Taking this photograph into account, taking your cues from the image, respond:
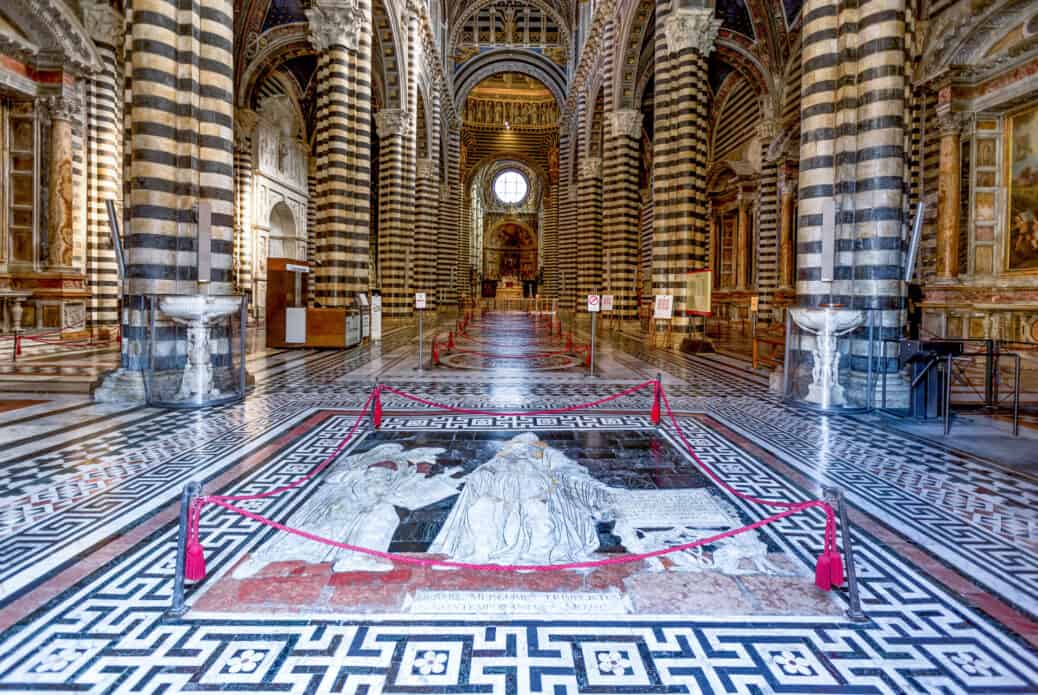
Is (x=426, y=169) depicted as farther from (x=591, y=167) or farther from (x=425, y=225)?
(x=591, y=167)

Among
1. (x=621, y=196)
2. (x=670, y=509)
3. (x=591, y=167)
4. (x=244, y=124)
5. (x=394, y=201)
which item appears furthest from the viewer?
(x=591, y=167)

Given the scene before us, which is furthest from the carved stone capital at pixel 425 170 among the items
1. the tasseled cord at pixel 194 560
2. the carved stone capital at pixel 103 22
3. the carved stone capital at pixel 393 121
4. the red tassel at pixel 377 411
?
the tasseled cord at pixel 194 560

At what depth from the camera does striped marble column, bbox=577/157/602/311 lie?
98.1 feet

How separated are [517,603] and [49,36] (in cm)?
2067

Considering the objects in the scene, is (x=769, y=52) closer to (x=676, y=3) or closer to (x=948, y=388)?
(x=676, y=3)

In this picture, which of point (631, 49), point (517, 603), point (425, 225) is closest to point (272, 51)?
point (425, 225)

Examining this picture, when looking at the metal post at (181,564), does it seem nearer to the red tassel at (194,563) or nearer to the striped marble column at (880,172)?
the red tassel at (194,563)

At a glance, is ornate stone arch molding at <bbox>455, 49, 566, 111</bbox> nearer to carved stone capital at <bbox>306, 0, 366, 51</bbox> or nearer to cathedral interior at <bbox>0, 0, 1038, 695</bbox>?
cathedral interior at <bbox>0, 0, 1038, 695</bbox>

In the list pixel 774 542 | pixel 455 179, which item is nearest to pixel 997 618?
pixel 774 542

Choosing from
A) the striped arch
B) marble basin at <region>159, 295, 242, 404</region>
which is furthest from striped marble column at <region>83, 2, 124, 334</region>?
the striped arch

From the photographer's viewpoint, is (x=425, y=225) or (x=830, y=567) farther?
(x=425, y=225)

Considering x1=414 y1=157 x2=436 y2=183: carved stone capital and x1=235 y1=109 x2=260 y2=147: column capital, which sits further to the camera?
x1=414 y1=157 x2=436 y2=183: carved stone capital

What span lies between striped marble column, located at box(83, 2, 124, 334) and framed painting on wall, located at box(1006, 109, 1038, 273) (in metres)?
24.0

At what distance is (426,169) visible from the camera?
1262 inches
